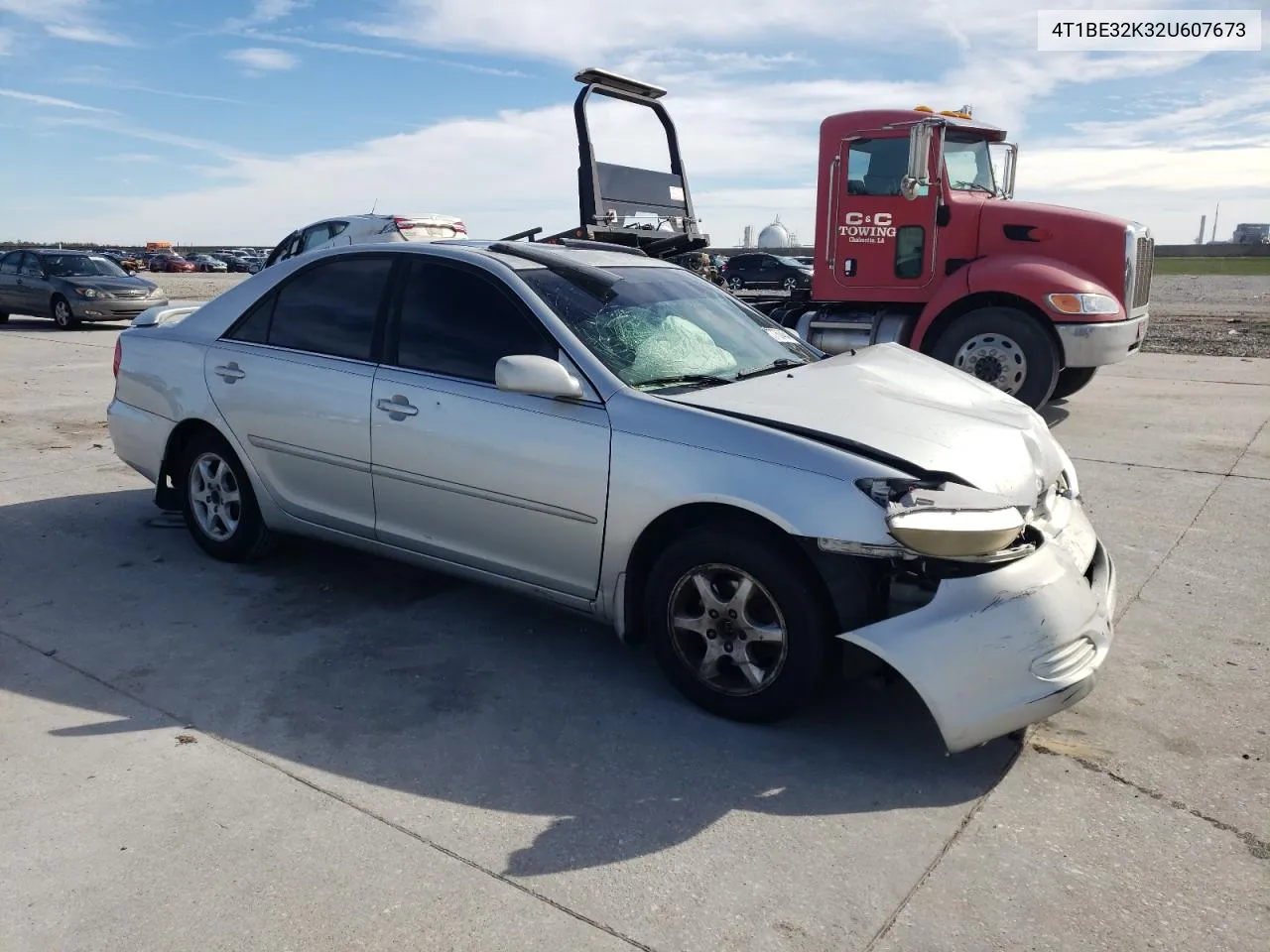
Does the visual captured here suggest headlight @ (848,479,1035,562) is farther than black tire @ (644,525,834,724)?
No

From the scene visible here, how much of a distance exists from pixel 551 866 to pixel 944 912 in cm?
101

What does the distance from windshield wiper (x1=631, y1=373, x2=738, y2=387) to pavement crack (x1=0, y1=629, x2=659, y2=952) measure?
1.70 meters

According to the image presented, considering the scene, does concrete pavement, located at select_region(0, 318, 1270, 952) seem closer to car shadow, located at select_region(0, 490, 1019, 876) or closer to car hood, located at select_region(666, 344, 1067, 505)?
car shadow, located at select_region(0, 490, 1019, 876)

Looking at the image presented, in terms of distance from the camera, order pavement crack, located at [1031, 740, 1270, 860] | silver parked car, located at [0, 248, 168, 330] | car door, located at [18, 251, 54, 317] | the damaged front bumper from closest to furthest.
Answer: pavement crack, located at [1031, 740, 1270, 860], the damaged front bumper, silver parked car, located at [0, 248, 168, 330], car door, located at [18, 251, 54, 317]

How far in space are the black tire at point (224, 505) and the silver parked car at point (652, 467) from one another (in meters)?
0.01

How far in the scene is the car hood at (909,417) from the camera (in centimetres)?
334

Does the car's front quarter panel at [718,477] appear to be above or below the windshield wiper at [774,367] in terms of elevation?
below

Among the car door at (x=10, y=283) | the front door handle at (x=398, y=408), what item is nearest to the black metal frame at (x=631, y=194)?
the front door handle at (x=398, y=408)

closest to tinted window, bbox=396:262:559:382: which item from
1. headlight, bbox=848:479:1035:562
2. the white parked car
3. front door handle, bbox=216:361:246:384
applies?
front door handle, bbox=216:361:246:384

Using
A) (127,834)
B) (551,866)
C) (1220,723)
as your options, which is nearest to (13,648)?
(127,834)

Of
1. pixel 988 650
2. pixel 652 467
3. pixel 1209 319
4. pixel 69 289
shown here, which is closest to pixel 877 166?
pixel 652 467

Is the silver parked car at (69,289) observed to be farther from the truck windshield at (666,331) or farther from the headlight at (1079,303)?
the truck windshield at (666,331)

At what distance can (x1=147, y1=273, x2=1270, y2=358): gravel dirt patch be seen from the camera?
581 inches

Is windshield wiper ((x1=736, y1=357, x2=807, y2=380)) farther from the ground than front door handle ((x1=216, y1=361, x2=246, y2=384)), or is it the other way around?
windshield wiper ((x1=736, y1=357, x2=807, y2=380))
